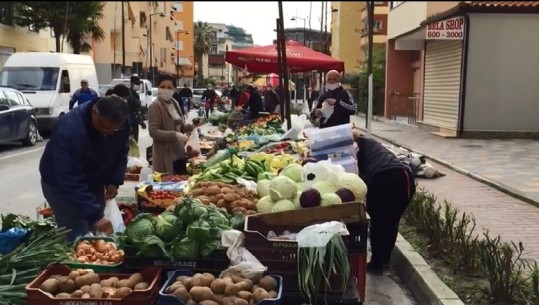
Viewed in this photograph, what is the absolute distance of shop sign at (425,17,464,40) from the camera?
698 inches

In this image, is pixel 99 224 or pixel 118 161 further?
pixel 118 161

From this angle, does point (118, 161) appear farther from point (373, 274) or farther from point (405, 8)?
point (405, 8)

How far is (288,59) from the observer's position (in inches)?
563

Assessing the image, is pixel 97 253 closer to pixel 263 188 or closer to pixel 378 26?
pixel 263 188

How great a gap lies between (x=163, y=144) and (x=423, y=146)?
10896 millimetres

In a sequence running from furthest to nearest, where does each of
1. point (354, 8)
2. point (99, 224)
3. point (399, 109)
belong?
point (354, 8)
point (399, 109)
point (99, 224)

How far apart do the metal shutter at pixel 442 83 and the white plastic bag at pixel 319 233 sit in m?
15.4

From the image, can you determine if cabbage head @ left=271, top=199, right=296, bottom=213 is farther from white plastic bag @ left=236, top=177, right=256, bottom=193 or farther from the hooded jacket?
the hooded jacket

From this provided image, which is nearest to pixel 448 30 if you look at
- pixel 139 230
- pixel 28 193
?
pixel 28 193

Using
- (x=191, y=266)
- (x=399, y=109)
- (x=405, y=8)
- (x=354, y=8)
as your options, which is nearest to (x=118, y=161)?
(x=191, y=266)

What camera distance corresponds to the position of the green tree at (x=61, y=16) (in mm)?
29984

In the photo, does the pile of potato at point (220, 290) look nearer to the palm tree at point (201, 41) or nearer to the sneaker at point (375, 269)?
the sneaker at point (375, 269)

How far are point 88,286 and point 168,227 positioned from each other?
2.67 feet

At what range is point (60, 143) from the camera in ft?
14.5
